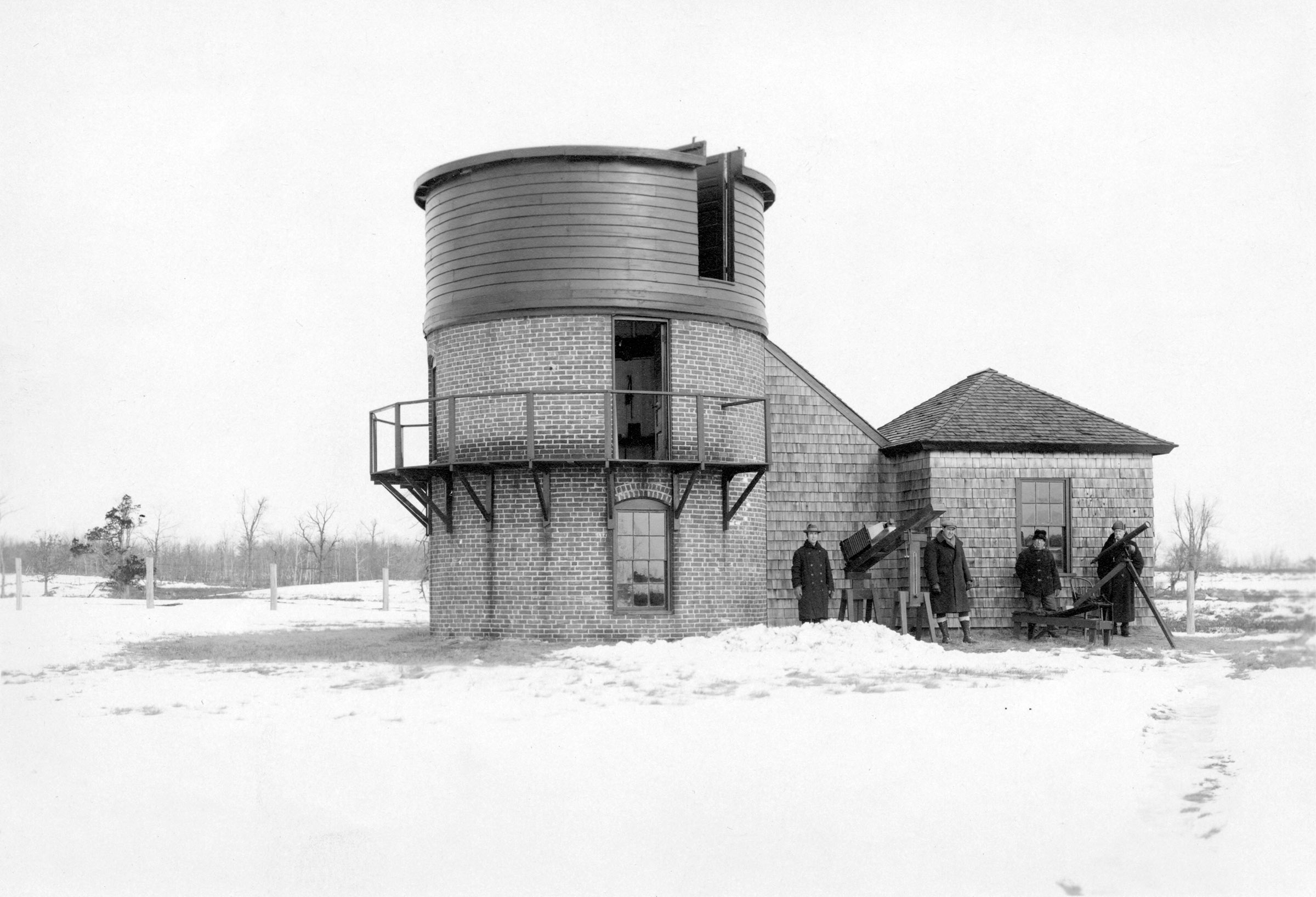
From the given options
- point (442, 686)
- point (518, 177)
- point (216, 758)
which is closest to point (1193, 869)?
point (216, 758)

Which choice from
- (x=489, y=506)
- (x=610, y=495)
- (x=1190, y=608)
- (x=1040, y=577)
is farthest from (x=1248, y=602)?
(x=489, y=506)

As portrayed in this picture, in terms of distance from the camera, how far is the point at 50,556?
55.9m

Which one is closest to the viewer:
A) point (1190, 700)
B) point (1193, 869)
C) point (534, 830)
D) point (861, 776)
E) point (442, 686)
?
point (1193, 869)

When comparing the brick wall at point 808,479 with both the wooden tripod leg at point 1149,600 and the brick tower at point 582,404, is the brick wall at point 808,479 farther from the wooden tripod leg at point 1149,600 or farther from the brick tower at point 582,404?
the wooden tripod leg at point 1149,600

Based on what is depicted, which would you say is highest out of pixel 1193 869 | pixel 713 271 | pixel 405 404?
pixel 713 271

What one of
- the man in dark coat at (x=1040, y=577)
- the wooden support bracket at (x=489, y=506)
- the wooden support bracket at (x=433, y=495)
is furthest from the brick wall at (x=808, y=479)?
the wooden support bracket at (x=433, y=495)

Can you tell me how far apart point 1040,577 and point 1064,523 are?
150 centimetres

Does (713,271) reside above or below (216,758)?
above

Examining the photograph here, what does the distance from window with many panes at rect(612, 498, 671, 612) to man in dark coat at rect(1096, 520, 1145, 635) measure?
7067 millimetres

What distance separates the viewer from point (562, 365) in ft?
68.4

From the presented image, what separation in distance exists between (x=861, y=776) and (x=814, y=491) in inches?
494

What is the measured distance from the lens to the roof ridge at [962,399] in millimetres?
23250

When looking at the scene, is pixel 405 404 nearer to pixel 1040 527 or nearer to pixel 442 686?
pixel 442 686

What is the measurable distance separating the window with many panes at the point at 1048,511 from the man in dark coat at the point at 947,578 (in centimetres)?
213
